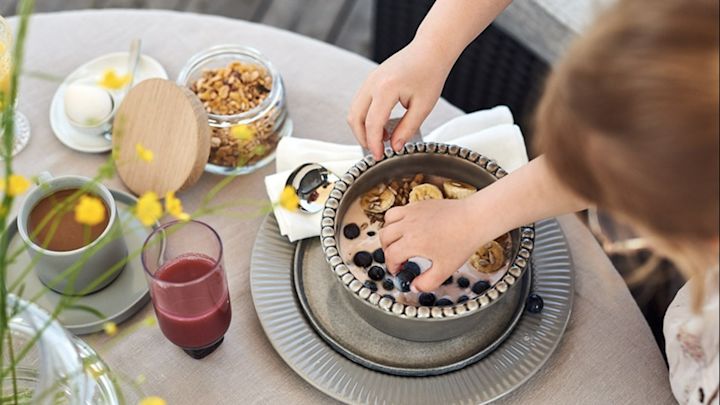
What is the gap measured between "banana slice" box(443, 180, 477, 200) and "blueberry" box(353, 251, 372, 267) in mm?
127

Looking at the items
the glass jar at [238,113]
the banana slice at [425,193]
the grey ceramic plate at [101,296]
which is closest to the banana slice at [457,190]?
the banana slice at [425,193]

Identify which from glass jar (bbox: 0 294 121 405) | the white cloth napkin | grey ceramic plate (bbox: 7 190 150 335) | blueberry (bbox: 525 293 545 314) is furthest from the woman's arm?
glass jar (bbox: 0 294 121 405)

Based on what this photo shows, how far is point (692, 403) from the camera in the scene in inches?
34.9

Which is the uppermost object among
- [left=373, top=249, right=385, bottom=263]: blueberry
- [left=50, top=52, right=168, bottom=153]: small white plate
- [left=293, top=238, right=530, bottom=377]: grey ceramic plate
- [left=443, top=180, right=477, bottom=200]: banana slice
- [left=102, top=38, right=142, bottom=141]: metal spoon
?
[left=443, top=180, right=477, bottom=200]: banana slice

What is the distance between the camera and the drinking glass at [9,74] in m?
0.90

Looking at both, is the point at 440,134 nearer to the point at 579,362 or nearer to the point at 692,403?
the point at 579,362

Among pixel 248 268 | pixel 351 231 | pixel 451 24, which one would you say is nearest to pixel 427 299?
pixel 351 231

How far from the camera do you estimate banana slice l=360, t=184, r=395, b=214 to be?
3.28 feet

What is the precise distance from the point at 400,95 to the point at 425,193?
13 centimetres

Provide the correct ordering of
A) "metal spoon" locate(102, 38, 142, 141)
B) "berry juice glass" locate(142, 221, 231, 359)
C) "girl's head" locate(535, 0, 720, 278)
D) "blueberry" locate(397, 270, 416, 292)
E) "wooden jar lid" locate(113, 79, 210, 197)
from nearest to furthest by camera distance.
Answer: "girl's head" locate(535, 0, 720, 278)
"berry juice glass" locate(142, 221, 231, 359)
"blueberry" locate(397, 270, 416, 292)
"wooden jar lid" locate(113, 79, 210, 197)
"metal spoon" locate(102, 38, 142, 141)

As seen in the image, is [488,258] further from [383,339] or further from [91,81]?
[91,81]

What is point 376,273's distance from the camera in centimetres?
95

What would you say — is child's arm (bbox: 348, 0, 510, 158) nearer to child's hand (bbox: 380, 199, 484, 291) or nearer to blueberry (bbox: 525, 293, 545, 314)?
child's hand (bbox: 380, 199, 484, 291)

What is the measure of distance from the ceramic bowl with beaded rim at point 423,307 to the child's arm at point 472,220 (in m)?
0.04
